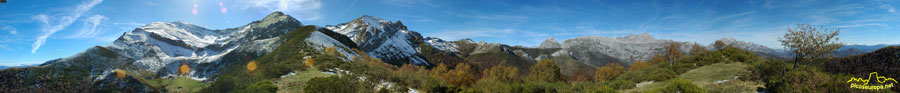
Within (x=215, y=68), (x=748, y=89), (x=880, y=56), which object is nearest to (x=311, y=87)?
(x=748, y=89)

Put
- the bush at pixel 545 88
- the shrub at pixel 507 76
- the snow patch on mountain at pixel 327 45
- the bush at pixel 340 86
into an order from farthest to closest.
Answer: the snow patch on mountain at pixel 327 45, the shrub at pixel 507 76, the bush at pixel 545 88, the bush at pixel 340 86

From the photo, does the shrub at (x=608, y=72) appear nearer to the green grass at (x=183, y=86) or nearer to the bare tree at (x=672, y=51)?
the bare tree at (x=672, y=51)

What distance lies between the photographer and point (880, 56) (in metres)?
51.3

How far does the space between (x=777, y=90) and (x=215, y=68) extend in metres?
197

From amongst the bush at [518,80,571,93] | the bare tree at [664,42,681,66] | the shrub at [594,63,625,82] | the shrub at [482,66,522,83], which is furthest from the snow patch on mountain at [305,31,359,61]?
the bare tree at [664,42,681,66]

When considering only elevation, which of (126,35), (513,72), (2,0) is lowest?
(513,72)

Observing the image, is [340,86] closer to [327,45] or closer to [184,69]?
[327,45]

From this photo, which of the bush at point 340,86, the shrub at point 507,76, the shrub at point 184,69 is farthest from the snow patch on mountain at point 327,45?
the bush at point 340,86

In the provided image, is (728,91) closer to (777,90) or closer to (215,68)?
(777,90)

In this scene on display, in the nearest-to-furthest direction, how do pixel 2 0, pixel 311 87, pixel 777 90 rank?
pixel 2 0, pixel 777 90, pixel 311 87

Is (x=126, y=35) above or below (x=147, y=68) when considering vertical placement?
above

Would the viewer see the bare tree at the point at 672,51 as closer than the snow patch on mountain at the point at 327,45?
Yes

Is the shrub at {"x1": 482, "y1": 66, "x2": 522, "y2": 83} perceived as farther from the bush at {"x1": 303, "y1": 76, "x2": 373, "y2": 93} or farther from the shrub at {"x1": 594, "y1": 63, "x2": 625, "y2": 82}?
the bush at {"x1": 303, "y1": 76, "x2": 373, "y2": 93}

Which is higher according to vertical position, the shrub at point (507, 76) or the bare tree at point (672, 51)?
the bare tree at point (672, 51)
